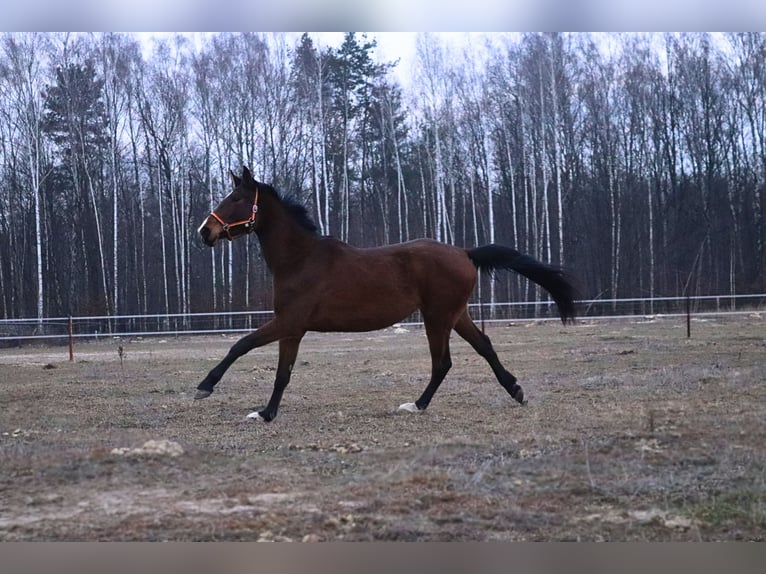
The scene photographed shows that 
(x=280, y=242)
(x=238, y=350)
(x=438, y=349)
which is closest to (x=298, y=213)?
(x=280, y=242)

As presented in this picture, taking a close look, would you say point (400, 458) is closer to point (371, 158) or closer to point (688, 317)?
point (371, 158)

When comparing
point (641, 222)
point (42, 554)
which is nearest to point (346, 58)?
point (641, 222)

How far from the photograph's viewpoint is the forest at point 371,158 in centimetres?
531

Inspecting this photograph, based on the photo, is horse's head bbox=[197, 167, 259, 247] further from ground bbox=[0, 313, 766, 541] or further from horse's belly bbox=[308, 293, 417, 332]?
ground bbox=[0, 313, 766, 541]

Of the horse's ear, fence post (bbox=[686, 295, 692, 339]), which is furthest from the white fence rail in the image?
the horse's ear

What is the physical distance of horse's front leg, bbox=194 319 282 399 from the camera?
4.75 m

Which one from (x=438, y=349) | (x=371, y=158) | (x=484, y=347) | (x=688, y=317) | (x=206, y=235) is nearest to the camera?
(x=206, y=235)

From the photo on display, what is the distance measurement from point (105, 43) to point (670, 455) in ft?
12.8

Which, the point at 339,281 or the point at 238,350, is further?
the point at 339,281

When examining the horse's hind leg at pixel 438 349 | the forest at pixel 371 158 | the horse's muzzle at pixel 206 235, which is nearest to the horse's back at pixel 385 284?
the horse's hind leg at pixel 438 349

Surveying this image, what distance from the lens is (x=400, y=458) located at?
354 centimetres

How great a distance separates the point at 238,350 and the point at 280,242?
785 mm

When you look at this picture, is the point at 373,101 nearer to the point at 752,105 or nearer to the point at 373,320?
the point at 373,320

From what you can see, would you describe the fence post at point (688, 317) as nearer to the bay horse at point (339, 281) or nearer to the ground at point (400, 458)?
the ground at point (400, 458)
